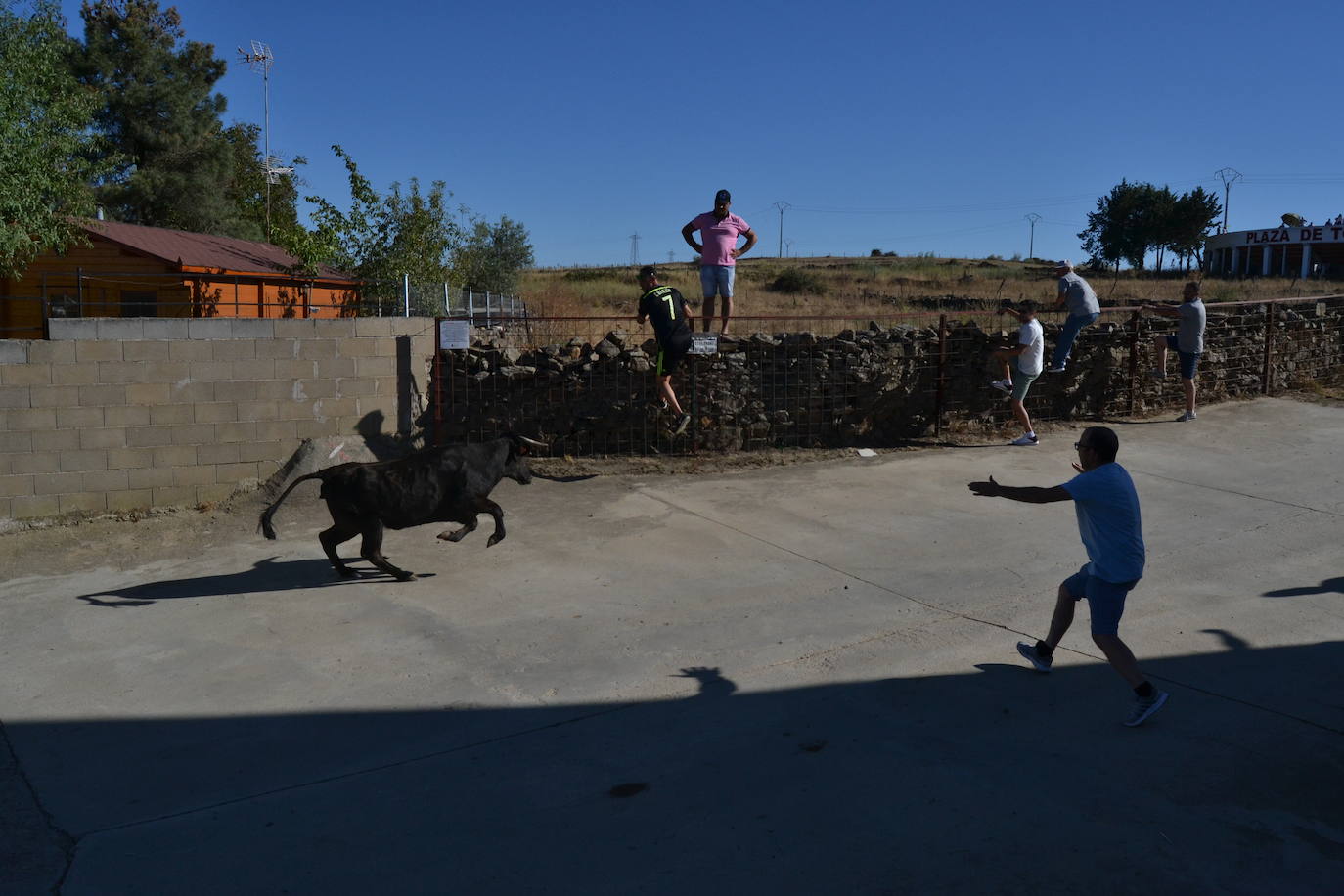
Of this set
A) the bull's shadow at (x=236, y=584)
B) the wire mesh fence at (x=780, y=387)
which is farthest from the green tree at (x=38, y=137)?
the bull's shadow at (x=236, y=584)

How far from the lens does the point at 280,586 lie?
7277mm

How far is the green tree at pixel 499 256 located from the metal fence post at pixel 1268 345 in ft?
80.5

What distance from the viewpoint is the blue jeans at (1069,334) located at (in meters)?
11.6

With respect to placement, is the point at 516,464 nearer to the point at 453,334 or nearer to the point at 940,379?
the point at 453,334

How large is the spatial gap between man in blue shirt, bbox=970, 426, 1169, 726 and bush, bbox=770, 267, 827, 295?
3474 cm

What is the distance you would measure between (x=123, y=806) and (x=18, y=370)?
5.91m

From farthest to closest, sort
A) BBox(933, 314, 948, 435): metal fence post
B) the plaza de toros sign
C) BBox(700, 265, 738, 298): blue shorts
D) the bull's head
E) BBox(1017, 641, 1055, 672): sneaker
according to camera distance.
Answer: the plaza de toros sign < BBox(933, 314, 948, 435): metal fence post < BBox(700, 265, 738, 298): blue shorts < the bull's head < BBox(1017, 641, 1055, 672): sneaker

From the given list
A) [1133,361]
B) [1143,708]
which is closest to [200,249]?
[1133,361]

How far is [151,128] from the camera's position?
1340 inches

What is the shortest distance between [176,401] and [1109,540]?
26.2ft

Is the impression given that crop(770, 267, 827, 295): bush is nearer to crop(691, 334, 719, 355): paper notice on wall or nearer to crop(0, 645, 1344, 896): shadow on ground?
crop(691, 334, 719, 355): paper notice on wall

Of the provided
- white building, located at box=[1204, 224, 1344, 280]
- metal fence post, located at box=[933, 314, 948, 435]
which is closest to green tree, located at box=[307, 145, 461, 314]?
metal fence post, located at box=[933, 314, 948, 435]

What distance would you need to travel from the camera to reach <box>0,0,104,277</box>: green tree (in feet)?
40.1

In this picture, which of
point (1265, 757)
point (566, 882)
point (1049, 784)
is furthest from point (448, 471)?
point (1265, 757)
